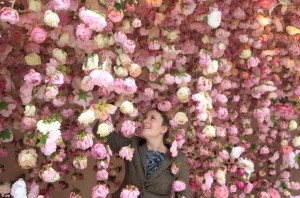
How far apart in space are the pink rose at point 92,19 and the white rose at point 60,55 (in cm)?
34

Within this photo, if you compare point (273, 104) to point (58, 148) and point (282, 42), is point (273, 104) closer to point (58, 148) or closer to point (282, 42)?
point (282, 42)

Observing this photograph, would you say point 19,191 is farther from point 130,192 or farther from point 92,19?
point 92,19

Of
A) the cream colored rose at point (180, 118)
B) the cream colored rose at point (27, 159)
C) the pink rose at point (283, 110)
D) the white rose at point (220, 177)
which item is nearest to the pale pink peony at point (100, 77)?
the cream colored rose at point (27, 159)

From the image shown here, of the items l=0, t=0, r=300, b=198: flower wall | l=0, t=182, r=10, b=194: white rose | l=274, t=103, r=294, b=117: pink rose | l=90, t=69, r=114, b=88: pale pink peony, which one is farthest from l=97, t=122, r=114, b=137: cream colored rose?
l=274, t=103, r=294, b=117: pink rose

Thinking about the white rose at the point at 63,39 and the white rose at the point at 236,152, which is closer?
the white rose at the point at 63,39

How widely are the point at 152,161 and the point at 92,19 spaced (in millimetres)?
1130

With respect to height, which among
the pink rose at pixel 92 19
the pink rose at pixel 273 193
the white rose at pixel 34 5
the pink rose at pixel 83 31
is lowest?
the pink rose at pixel 273 193

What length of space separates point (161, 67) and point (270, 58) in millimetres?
1216

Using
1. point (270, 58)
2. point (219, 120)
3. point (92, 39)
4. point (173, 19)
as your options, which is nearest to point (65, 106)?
point (92, 39)

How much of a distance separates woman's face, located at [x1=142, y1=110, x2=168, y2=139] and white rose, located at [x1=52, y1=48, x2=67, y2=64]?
0.73m

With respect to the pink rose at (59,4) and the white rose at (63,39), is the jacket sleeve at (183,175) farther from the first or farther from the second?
the pink rose at (59,4)

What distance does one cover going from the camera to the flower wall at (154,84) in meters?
2.79

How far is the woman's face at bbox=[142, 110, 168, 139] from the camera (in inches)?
127

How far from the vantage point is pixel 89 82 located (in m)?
2.74
